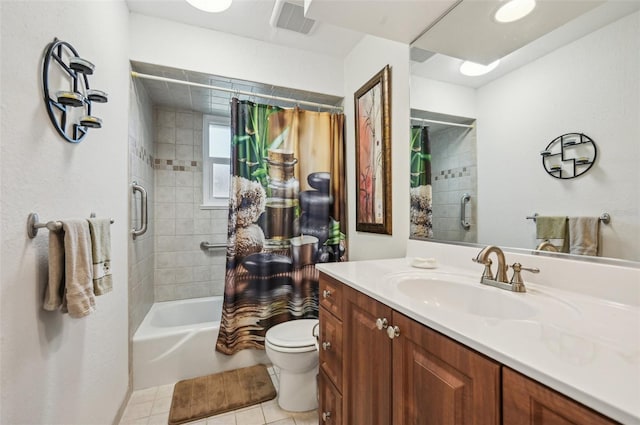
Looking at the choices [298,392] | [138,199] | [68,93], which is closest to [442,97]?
[68,93]

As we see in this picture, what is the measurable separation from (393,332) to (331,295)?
18.9 inches

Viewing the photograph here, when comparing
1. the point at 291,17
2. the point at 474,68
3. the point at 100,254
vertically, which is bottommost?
the point at 100,254

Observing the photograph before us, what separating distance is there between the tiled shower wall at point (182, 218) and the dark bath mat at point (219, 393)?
38.4 inches

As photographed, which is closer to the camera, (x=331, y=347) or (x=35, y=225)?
(x=35, y=225)

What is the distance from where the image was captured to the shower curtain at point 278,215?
6.89 ft

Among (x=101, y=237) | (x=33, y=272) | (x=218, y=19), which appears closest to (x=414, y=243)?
(x=101, y=237)

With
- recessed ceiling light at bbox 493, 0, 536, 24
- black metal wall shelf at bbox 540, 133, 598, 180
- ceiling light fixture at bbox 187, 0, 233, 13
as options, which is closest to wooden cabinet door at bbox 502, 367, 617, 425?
black metal wall shelf at bbox 540, 133, 598, 180

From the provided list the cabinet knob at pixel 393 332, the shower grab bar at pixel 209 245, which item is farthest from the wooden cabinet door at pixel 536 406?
the shower grab bar at pixel 209 245

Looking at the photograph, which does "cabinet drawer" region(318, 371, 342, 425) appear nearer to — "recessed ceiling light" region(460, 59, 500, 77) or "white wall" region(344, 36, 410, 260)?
"white wall" region(344, 36, 410, 260)

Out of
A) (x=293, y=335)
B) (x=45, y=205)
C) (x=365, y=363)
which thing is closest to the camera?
(x=45, y=205)

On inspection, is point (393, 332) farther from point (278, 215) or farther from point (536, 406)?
point (278, 215)

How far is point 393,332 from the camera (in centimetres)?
84

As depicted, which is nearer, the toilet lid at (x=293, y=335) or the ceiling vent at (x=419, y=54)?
the ceiling vent at (x=419, y=54)

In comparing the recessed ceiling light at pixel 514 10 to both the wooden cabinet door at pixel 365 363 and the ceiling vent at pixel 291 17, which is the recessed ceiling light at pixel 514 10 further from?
the wooden cabinet door at pixel 365 363
